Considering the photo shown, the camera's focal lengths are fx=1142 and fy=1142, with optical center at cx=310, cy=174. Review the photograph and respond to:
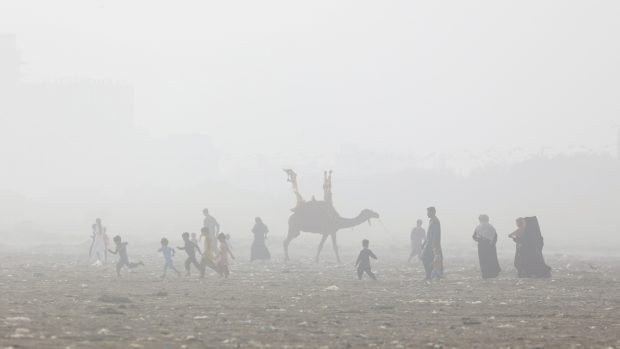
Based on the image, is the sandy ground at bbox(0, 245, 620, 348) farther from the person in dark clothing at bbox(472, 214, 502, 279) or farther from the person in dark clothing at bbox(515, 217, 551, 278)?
the person in dark clothing at bbox(515, 217, 551, 278)

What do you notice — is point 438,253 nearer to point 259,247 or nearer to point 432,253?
point 432,253

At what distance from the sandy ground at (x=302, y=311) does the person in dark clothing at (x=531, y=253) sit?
0.72 metres

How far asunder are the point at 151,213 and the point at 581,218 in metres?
31.4

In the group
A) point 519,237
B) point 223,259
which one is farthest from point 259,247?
point 519,237

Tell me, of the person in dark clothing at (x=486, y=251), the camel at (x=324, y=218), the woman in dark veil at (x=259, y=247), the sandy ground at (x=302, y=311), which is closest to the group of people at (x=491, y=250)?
the person in dark clothing at (x=486, y=251)

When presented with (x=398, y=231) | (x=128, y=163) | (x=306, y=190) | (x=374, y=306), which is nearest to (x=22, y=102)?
(x=128, y=163)

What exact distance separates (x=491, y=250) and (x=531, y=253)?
1194 mm

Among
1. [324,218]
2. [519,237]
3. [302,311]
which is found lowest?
[302,311]

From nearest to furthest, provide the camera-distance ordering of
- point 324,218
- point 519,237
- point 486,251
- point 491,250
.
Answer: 1. point 486,251
2. point 491,250
3. point 519,237
4. point 324,218

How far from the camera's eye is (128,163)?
132 m

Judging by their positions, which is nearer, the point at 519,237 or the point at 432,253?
the point at 432,253

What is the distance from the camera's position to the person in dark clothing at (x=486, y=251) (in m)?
27.3

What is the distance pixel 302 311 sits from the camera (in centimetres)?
1797

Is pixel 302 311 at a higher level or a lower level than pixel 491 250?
lower
